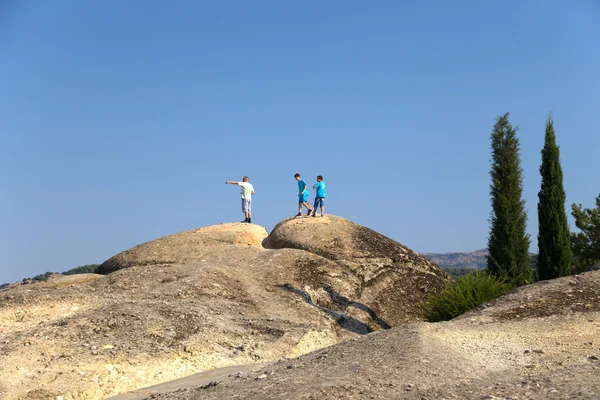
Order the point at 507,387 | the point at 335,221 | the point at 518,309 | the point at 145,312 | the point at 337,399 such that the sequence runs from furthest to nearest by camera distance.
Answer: the point at 335,221, the point at 145,312, the point at 518,309, the point at 507,387, the point at 337,399

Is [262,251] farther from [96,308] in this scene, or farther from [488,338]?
[488,338]

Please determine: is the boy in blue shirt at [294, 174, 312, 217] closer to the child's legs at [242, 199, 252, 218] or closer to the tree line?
the child's legs at [242, 199, 252, 218]

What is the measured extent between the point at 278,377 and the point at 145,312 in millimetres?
6027

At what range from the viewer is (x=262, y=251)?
20.7 m

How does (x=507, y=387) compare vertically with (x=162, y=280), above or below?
below

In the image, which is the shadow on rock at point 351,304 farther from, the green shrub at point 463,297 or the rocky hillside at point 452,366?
the rocky hillside at point 452,366

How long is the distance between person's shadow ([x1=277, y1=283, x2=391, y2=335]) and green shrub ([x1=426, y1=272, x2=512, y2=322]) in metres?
2.36

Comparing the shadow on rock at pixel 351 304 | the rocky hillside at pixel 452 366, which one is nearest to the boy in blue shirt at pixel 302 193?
the shadow on rock at pixel 351 304

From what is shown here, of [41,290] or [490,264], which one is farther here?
[490,264]

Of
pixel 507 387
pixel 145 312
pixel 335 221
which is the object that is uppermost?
pixel 335 221

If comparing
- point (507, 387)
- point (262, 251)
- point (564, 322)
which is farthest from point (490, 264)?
point (507, 387)

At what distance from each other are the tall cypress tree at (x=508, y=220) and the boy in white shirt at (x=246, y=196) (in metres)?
8.70

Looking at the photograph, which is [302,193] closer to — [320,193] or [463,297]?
[320,193]

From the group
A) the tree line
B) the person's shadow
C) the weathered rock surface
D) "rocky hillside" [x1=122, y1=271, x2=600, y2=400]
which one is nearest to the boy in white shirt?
the weathered rock surface
